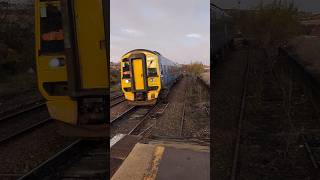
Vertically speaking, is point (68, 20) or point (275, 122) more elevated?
point (68, 20)

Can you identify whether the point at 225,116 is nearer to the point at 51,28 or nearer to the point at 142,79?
the point at 51,28

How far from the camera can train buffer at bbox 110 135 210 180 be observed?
6.65 feet

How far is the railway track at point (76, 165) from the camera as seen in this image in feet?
17.3

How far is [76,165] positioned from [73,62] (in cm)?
160

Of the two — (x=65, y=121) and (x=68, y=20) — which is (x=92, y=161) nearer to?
(x=65, y=121)

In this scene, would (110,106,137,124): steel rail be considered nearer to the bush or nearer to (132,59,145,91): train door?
(132,59,145,91): train door

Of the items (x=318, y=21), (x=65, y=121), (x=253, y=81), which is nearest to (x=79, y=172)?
(x=65, y=121)

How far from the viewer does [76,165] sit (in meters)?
5.76

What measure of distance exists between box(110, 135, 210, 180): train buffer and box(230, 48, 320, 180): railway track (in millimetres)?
3100

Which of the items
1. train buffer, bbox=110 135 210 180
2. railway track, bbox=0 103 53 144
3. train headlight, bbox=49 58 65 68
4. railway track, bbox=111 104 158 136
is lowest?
railway track, bbox=0 103 53 144

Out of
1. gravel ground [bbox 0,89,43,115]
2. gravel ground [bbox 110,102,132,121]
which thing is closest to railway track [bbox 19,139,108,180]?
gravel ground [bbox 110,102,132,121]

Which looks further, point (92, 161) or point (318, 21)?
point (318, 21)

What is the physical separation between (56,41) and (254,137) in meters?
4.51

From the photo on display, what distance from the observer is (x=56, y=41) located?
18.7 ft
